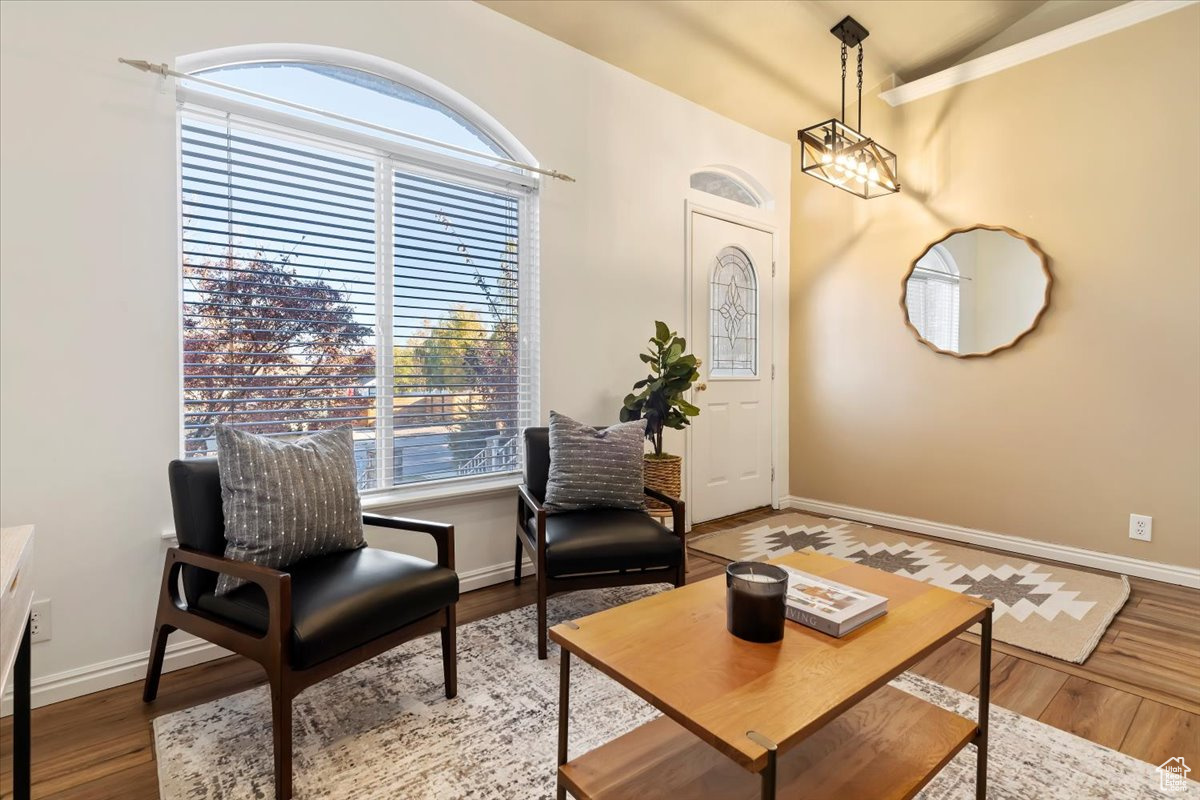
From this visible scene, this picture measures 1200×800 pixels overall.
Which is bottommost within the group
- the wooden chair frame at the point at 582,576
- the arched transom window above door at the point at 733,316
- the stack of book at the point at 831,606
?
the wooden chair frame at the point at 582,576

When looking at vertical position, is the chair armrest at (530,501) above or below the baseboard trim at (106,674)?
above

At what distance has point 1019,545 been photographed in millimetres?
3604

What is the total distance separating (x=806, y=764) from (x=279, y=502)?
1.67 m

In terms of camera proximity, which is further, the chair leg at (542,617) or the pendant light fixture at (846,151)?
the pendant light fixture at (846,151)

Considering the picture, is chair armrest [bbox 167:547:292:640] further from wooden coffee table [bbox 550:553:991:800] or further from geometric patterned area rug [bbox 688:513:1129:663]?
geometric patterned area rug [bbox 688:513:1129:663]

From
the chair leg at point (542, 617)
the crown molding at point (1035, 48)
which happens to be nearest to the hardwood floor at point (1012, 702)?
the chair leg at point (542, 617)

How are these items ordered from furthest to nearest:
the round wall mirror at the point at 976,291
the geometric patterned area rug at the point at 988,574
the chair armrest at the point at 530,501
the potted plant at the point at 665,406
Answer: the round wall mirror at the point at 976,291 < the potted plant at the point at 665,406 < the geometric patterned area rug at the point at 988,574 < the chair armrest at the point at 530,501

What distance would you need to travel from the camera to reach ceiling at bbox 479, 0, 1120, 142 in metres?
3.16

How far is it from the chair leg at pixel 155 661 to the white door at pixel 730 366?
2942 millimetres

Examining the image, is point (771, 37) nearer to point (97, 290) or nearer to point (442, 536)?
point (442, 536)

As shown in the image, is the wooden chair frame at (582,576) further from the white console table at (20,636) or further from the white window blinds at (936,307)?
the white window blinds at (936,307)

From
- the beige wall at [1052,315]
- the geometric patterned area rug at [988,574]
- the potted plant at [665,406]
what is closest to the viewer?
the geometric patterned area rug at [988,574]

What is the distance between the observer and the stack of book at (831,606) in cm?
140

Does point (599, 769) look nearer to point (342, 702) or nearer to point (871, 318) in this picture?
point (342, 702)
